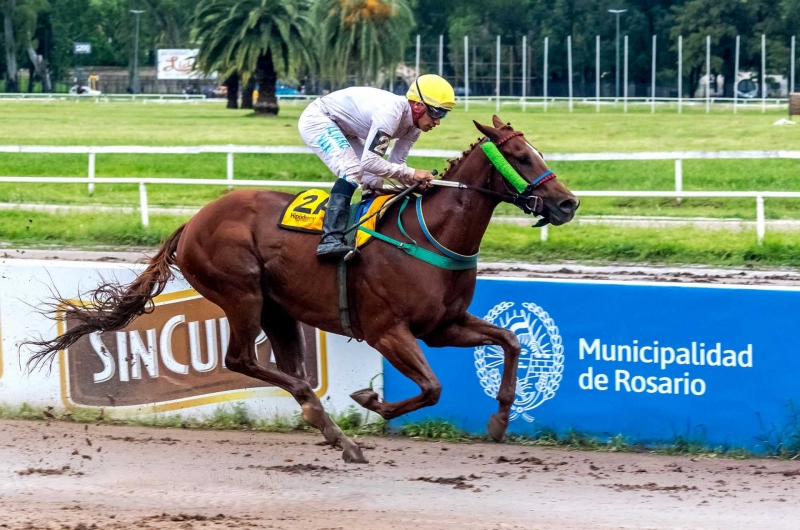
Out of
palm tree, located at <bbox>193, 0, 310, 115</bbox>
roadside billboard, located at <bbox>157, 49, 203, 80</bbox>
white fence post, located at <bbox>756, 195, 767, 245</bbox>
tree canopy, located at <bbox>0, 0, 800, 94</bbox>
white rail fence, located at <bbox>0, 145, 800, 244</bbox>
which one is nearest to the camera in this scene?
white fence post, located at <bbox>756, 195, 767, 245</bbox>

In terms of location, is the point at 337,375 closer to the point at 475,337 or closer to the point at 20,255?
the point at 475,337

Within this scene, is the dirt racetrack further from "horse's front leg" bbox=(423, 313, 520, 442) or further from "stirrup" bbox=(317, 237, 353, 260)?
"stirrup" bbox=(317, 237, 353, 260)

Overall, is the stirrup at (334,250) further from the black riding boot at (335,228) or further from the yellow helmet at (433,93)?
the yellow helmet at (433,93)

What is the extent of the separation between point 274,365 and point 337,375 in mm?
391

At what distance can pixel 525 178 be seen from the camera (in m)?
5.23

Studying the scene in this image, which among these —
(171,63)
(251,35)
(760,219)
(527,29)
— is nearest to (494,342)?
(760,219)

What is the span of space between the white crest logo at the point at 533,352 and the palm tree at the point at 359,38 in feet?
90.6

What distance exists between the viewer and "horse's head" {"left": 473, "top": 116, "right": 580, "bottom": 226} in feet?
16.9

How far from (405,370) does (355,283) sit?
1.75 ft

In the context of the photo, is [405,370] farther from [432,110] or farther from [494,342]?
[432,110]

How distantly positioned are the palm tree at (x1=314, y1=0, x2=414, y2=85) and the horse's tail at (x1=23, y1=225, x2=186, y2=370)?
27.3 meters

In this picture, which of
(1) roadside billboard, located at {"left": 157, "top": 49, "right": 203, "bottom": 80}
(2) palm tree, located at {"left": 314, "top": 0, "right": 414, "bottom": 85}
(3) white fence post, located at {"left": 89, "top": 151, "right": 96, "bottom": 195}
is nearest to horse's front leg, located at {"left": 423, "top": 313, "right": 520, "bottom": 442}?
(3) white fence post, located at {"left": 89, "top": 151, "right": 96, "bottom": 195}

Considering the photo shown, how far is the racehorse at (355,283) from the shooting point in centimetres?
532

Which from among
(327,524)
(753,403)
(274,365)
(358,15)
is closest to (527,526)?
(327,524)
